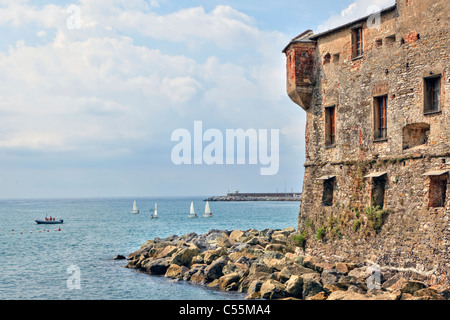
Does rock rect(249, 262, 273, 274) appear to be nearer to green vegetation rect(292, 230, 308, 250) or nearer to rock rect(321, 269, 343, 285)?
rock rect(321, 269, 343, 285)

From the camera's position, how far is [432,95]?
18.2m

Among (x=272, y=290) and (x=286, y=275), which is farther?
(x=286, y=275)

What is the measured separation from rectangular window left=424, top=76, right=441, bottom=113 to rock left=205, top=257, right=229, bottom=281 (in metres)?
11.9

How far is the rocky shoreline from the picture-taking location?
17.3 m

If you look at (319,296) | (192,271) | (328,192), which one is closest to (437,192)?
(319,296)

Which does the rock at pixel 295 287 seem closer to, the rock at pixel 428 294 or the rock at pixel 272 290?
the rock at pixel 272 290

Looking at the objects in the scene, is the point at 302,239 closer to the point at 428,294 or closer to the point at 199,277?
the point at 199,277

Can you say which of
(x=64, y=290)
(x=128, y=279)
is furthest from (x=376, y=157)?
(x=64, y=290)

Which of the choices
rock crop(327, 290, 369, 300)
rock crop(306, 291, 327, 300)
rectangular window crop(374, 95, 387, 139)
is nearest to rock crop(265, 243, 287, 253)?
rock crop(306, 291, 327, 300)

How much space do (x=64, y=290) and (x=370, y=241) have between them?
1540cm

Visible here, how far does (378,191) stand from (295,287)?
17.7 ft

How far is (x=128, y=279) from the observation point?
26.3 meters

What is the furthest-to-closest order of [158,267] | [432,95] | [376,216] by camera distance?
[158,267]
[376,216]
[432,95]

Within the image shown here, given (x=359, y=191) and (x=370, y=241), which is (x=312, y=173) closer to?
(x=359, y=191)
